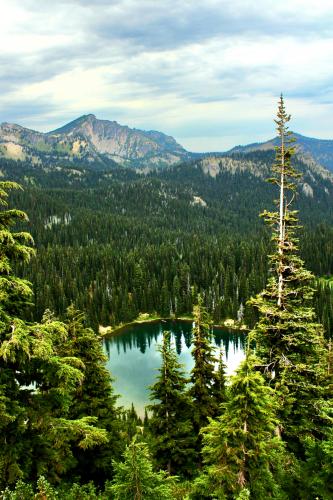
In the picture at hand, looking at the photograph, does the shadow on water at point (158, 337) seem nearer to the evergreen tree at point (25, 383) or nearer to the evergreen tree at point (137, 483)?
the evergreen tree at point (25, 383)

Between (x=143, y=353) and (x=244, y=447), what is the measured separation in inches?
3843

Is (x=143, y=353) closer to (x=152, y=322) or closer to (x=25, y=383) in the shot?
(x=152, y=322)

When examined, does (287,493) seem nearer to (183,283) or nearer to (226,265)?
(183,283)

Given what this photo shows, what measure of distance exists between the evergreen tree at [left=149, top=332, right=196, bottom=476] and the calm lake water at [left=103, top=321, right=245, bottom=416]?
44.5 metres

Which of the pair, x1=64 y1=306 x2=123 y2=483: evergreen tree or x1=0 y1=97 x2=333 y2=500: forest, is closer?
x1=0 y1=97 x2=333 y2=500: forest

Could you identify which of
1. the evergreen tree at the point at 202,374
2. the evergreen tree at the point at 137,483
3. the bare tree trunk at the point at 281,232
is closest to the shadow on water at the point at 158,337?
the evergreen tree at the point at 202,374

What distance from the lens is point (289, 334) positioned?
20.6 meters

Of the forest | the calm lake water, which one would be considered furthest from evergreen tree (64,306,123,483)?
the calm lake water

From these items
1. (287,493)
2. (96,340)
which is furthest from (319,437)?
(96,340)

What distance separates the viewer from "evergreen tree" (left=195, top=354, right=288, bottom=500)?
1441 centimetres

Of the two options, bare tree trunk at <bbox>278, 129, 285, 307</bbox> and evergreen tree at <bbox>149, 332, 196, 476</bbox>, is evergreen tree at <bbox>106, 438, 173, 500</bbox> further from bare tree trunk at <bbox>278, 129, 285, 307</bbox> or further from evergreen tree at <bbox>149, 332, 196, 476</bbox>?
evergreen tree at <bbox>149, 332, 196, 476</bbox>

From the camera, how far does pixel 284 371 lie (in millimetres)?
19969

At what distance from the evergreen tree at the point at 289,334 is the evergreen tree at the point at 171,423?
8.60 meters

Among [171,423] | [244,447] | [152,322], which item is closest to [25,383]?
[244,447]
